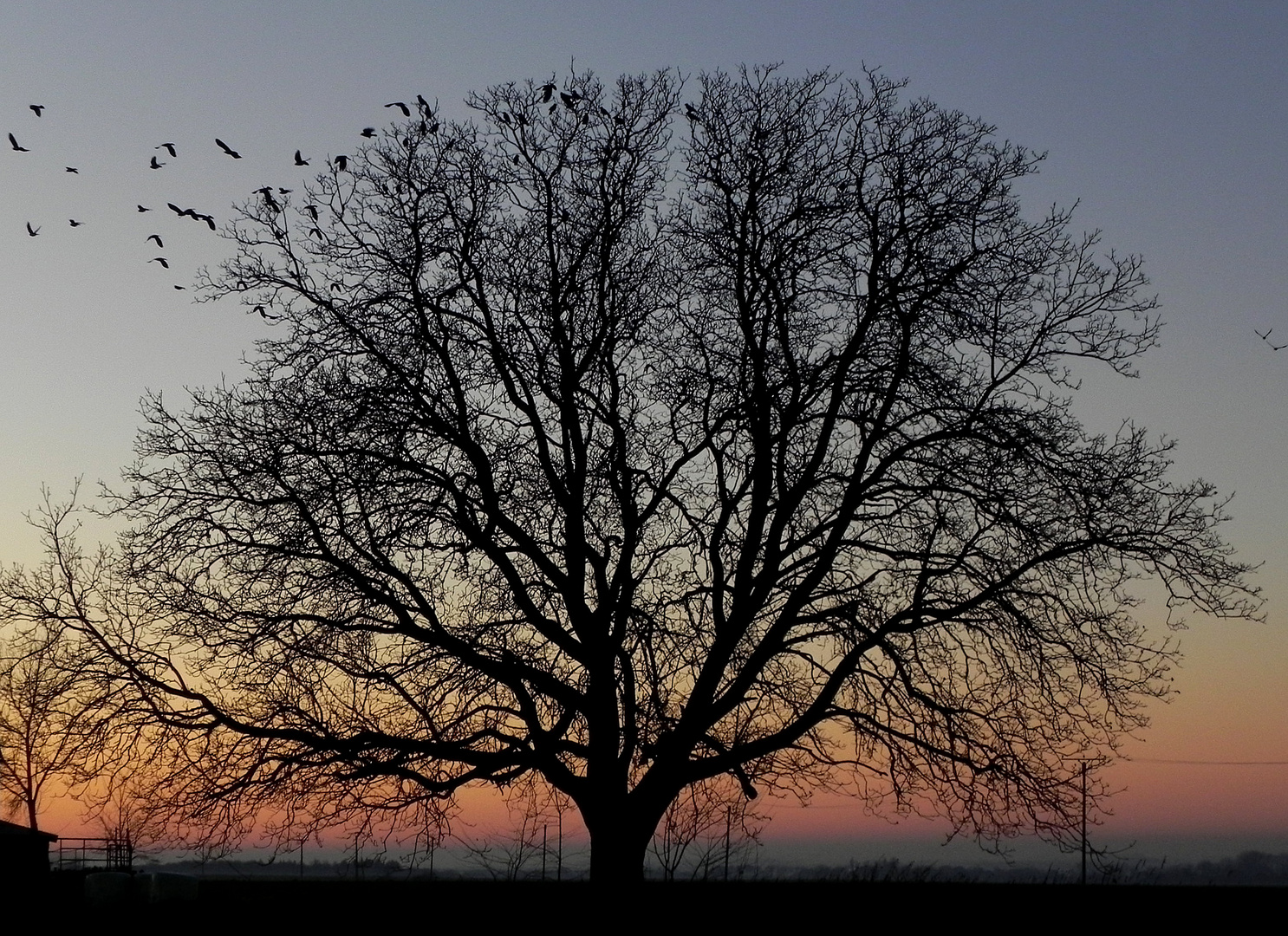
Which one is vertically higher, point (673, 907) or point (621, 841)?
point (621, 841)

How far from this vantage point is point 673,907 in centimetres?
1481

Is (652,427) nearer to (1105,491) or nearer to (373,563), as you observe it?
(373,563)

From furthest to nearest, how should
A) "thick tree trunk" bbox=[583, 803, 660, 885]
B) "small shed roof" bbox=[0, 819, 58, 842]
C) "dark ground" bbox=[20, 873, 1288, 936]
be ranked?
"small shed roof" bbox=[0, 819, 58, 842] → "thick tree trunk" bbox=[583, 803, 660, 885] → "dark ground" bbox=[20, 873, 1288, 936]

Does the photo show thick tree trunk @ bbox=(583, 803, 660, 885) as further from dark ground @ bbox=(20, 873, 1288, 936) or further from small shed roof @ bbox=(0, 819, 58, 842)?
small shed roof @ bbox=(0, 819, 58, 842)

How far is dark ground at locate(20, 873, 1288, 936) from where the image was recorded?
13.7 metres

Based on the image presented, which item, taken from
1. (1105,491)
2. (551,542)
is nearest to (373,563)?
(551,542)

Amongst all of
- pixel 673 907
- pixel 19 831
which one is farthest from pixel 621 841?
pixel 19 831

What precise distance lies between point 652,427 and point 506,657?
3.44m

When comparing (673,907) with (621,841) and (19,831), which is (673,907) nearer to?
(621,841)

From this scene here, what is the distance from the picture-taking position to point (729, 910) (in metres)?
14.7

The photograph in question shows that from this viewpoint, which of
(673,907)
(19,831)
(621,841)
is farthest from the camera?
(19,831)

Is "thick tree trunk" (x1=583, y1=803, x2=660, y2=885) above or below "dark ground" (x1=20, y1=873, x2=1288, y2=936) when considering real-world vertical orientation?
above

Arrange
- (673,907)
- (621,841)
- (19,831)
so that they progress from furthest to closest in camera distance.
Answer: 1. (19,831)
2. (621,841)
3. (673,907)

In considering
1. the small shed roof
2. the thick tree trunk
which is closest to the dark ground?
the thick tree trunk
